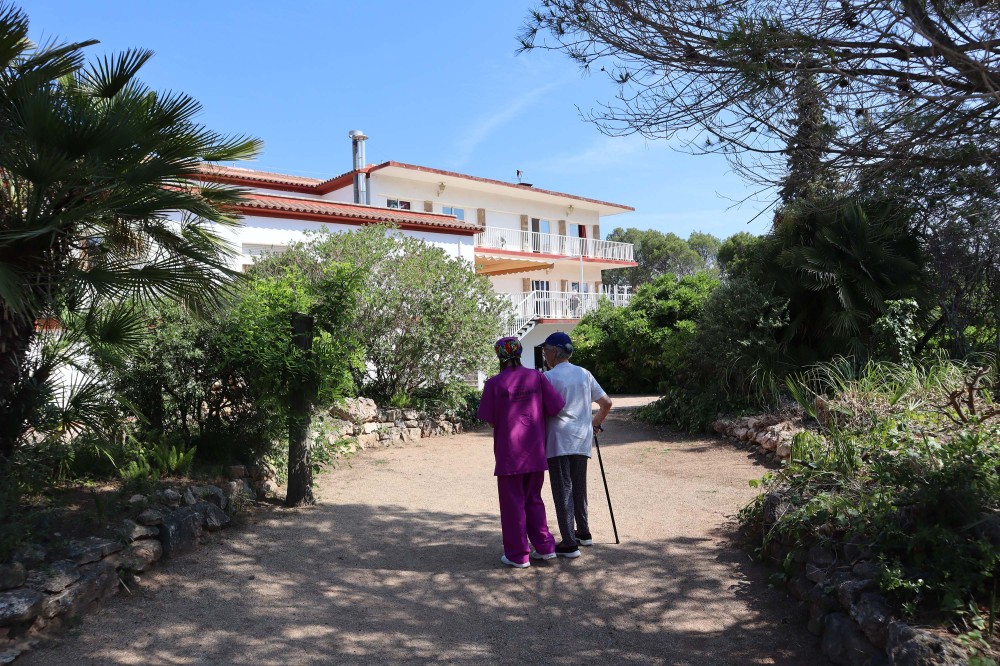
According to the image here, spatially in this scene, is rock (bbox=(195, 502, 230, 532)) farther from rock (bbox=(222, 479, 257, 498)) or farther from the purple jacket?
the purple jacket

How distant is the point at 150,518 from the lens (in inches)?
233

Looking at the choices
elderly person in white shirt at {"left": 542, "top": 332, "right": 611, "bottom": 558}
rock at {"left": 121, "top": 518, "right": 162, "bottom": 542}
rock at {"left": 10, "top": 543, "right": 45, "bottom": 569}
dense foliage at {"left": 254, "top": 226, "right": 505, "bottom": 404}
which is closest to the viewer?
rock at {"left": 10, "top": 543, "right": 45, "bottom": 569}

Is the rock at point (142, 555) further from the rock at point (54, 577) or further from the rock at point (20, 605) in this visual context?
the rock at point (20, 605)

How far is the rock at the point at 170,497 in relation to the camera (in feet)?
21.0

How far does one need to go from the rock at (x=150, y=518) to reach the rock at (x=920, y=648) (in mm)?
5189

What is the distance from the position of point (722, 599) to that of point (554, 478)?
63.0 inches

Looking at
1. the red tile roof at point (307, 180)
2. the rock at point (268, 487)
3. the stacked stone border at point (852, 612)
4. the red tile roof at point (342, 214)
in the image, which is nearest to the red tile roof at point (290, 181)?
the red tile roof at point (307, 180)

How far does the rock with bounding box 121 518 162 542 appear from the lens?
5.54m

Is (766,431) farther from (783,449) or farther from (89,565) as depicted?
(89,565)

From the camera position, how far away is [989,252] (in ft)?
35.6

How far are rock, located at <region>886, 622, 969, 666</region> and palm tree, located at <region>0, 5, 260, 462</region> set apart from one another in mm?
5422

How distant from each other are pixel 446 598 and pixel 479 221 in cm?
2759

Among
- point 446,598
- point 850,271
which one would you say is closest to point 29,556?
point 446,598

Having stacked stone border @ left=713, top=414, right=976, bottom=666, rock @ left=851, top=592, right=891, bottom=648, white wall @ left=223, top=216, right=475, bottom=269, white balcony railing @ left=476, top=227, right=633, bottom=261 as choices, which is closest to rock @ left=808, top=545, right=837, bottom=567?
stacked stone border @ left=713, top=414, right=976, bottom=666
